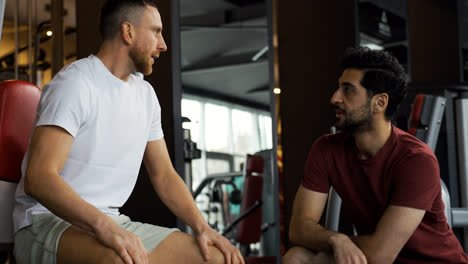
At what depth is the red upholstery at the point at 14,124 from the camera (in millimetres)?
1627

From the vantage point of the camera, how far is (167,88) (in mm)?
2373

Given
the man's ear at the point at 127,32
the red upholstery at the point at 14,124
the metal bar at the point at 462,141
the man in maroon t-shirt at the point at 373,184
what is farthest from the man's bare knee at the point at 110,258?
the metal bar at the point at 462,141

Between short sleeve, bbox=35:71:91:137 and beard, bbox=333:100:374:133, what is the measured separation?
3.29ft

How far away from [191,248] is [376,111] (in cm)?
98

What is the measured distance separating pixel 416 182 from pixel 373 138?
0.83 ft

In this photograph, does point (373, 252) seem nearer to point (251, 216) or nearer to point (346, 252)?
point (346, 252)

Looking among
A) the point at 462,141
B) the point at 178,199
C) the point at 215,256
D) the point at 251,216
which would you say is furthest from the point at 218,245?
the point at 251,216

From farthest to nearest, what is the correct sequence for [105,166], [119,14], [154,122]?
1. [154,122]
2. [119,14]
3. [105,166]

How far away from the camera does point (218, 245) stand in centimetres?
150

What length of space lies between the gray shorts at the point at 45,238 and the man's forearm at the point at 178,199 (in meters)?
0.13

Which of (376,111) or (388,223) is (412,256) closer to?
(388,223)

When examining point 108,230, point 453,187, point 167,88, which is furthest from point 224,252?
point 453,187

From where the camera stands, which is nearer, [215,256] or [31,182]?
[31,182]

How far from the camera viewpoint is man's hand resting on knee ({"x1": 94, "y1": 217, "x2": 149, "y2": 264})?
127cm
